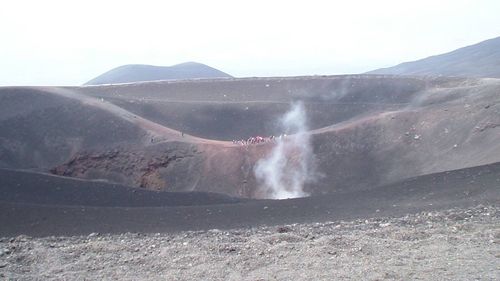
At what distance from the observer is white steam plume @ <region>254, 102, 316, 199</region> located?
23.1 meters

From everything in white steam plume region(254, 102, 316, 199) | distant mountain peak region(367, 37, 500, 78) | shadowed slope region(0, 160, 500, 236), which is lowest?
white steam plume region(254, 102, 316, 199)

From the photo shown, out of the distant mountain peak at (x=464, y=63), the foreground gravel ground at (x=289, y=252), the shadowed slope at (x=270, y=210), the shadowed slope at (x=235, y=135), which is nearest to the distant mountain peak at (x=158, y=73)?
the distant mountain peak at (x=464, y=63)

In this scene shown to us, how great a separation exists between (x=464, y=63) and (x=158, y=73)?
41.3 m

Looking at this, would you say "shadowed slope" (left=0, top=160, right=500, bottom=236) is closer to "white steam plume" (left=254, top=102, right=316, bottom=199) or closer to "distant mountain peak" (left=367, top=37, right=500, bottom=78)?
"white steam plume" (left=254, top=102, right=316, bottom=199)

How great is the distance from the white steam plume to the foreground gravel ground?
1127cm

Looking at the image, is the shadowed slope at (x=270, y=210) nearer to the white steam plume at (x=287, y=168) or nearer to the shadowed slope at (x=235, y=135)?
the shadowed slope at (x=235, y=135)

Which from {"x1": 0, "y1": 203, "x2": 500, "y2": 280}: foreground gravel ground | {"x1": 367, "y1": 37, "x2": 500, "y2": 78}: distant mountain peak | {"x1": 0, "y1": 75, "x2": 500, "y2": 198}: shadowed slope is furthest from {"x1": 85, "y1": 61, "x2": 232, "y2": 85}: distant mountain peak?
{"x1": 0, "y1": 203, "x2": 500, "y2": 280}: foreground gravel ground

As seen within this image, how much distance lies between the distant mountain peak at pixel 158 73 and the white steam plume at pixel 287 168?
50.6m

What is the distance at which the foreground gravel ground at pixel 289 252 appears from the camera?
8273 mm

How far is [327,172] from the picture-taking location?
23281 mm

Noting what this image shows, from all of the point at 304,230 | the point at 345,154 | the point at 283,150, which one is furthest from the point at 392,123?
the point at 304,230

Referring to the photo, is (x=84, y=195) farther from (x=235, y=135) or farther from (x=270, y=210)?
(x=235, y=135)

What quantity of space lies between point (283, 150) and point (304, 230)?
1350 cm

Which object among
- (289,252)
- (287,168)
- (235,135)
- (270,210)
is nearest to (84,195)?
(270,210)
